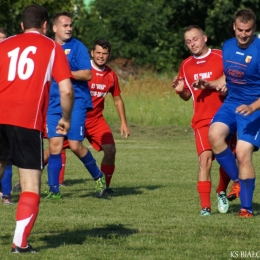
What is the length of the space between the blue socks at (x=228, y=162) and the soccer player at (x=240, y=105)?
59mm

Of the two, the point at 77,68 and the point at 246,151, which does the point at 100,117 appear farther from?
the point at 246,151

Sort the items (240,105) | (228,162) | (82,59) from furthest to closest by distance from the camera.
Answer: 1. (82,59)
2. (228,162)
3. (240,105)

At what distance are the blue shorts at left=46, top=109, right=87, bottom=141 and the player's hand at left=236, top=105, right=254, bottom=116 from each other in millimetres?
3044

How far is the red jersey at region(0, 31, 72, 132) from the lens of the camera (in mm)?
6887

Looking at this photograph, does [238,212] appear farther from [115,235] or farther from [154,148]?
[154,148]

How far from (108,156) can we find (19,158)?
4.85m

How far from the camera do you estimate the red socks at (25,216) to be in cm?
686

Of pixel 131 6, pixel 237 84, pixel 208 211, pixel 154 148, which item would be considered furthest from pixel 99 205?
pixel 131 6

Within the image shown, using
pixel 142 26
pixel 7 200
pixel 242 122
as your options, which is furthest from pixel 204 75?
pixel 142 26

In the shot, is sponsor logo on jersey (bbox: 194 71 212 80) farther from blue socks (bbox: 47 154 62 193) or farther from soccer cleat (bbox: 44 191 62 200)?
soccer cleat (bbox: 44 191 62 200)

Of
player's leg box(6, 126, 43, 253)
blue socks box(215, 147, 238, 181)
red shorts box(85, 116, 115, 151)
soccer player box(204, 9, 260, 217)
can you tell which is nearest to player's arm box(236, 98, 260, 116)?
soccer player box(204, 9, 260, 217)

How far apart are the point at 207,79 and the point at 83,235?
97.6 inches

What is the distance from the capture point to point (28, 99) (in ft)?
22.7

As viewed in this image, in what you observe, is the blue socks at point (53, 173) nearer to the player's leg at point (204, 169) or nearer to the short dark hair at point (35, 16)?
the player's leg at point (204, 169)
